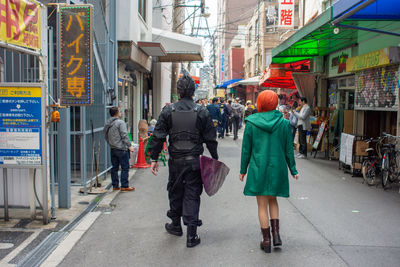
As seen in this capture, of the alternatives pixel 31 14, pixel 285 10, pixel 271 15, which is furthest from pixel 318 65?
pixel 271 15

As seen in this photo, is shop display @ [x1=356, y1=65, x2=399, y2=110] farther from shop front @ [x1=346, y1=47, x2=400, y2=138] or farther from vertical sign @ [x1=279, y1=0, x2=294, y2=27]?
vertical sign @ [x1=279, y1=0, x2=294, y2=27]

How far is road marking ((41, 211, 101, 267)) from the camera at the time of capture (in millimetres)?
4346

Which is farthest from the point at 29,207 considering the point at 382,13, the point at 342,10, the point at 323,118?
the point at 323,118

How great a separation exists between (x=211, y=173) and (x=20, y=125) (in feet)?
8.68

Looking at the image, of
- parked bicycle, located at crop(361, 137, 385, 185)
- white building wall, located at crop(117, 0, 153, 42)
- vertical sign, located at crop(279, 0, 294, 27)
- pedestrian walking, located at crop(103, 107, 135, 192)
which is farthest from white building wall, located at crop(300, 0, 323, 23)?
pedestrian walking, located at crop(103, 107, 135, 192)

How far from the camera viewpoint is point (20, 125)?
529 cm

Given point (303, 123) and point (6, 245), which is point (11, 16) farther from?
point (303, 123)

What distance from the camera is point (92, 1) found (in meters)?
8.05

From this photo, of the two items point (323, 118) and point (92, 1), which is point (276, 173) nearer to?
point (92, 1)

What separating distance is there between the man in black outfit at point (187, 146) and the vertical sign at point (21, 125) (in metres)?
1.65

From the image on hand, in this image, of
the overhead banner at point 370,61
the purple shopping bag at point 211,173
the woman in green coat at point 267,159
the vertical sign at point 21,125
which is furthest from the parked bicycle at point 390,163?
the vertical sign at point 21,125

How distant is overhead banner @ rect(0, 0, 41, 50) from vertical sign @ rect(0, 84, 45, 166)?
62 cm

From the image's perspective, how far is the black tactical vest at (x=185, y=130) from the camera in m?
4.82

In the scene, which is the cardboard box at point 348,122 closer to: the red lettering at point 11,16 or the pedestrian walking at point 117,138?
the pedestrian walking at point 117,138
